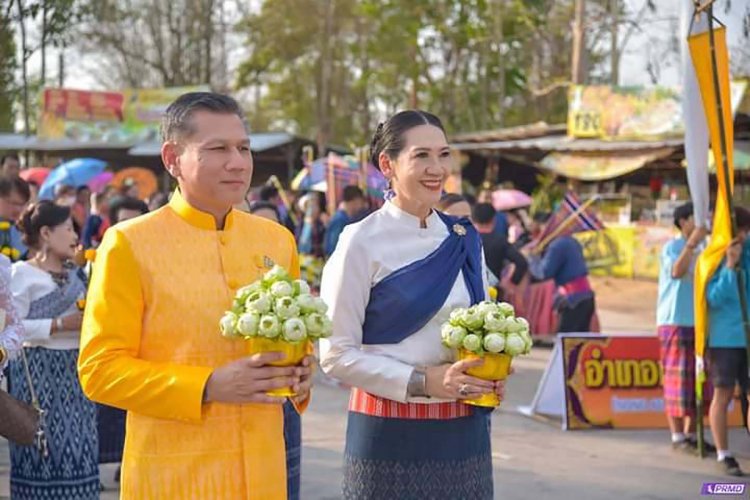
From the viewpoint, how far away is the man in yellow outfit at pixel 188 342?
2359 millimetres

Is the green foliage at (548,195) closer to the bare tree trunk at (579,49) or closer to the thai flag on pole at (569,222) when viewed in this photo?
the bare tree trunk at (579,49)

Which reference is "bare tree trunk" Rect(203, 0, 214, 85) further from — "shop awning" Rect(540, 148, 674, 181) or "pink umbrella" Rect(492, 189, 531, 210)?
"pink umbrella" Rect(492, 189, 531, 210)

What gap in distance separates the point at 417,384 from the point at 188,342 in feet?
2.36

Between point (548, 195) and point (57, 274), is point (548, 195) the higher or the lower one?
the higher one

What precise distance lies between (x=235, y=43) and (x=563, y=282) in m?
29.5

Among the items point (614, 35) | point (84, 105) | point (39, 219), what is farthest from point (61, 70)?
point (39, 219)

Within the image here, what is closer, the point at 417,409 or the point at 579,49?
the point at 417,409

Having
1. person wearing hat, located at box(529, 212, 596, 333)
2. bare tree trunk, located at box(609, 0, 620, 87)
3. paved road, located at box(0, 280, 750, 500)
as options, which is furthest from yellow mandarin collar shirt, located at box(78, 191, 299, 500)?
bare tree trunk, located at box(609, 0, 620, 87)

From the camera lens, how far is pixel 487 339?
109 inches

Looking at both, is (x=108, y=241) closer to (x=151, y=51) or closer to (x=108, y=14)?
(x=108, y=14)

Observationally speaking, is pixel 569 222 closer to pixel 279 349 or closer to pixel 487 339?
pixel 487 339

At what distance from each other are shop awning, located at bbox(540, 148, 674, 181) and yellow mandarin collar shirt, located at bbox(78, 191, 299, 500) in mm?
17488

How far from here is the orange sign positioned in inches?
317

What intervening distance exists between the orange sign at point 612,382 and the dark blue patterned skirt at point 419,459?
509cm
